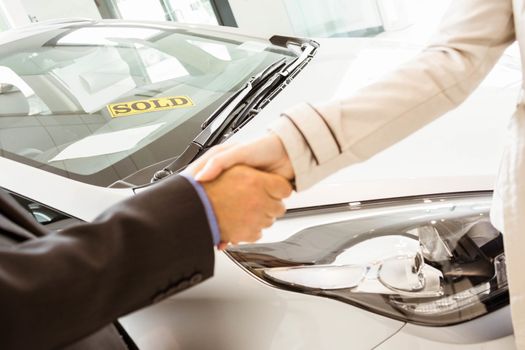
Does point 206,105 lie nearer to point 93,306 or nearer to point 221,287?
point 221,287

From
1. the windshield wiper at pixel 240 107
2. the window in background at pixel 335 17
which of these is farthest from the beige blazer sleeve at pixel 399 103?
the window in background at pixel 335 17

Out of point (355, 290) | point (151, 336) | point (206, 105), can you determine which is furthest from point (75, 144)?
point (355, 290)

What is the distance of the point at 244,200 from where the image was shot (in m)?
0.73

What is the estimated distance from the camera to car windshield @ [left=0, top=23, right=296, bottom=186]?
51.3 inches

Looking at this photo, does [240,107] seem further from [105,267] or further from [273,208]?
[105,267]

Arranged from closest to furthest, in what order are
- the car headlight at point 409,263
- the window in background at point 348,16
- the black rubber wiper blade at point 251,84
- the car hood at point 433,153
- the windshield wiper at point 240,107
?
the car headlight at point 409,263 < the car hood at point 433,153 < the windshield wiper at point 240,107 < the black rubber wiper blade at point 251,84 < the window in background at point 348,16

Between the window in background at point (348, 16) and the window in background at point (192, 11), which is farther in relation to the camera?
the window in background at point (192, 11)

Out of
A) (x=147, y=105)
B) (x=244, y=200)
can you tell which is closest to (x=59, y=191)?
(x=147, y=105)

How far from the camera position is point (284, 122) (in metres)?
0.76

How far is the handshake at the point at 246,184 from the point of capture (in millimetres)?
716

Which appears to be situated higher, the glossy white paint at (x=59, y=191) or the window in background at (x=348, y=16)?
the glossy white paint at (x=59, y=191)

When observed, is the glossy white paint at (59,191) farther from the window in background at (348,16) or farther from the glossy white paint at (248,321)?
the window in background at (348,16)

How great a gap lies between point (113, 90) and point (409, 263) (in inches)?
43.8

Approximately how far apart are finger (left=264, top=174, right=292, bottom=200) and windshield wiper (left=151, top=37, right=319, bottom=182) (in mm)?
495
